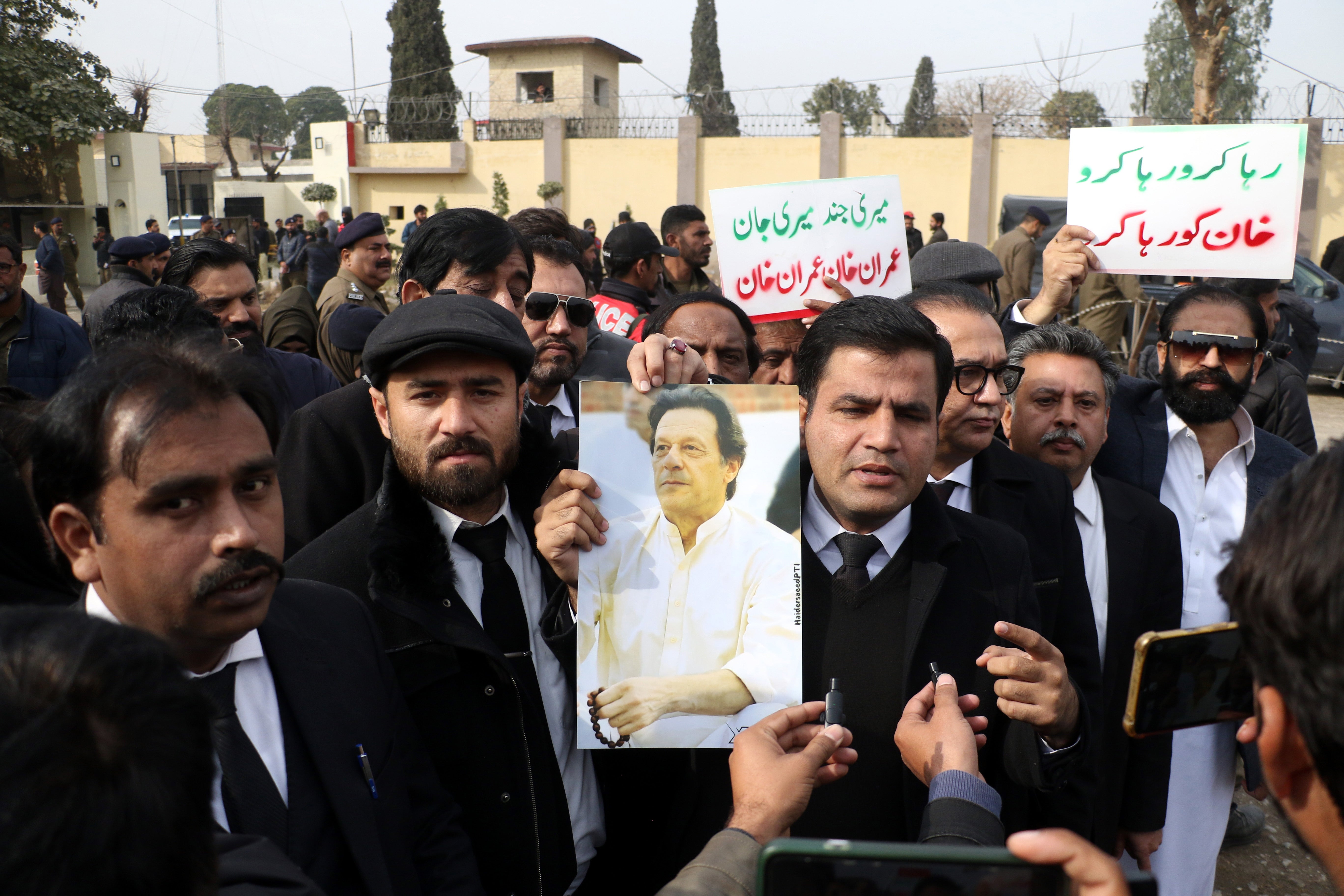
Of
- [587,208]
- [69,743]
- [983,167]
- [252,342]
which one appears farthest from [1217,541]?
[587,208]

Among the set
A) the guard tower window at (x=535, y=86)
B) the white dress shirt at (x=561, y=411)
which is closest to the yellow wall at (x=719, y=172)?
the guard tower window at (x=535, y=86)

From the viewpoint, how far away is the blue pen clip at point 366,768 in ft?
5.64

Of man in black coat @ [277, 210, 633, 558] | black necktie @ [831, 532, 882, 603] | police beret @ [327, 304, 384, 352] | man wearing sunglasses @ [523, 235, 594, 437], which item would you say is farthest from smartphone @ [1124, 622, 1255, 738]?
police beret @ [327, 304, 384, 352]

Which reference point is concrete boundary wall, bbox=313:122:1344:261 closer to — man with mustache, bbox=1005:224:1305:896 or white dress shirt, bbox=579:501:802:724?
man with mustache, bbox=1005:224:1305:896

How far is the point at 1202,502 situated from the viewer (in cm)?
333

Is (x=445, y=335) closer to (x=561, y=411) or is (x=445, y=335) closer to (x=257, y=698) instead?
(x=257, y=698)

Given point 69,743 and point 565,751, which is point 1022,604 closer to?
point 565,751

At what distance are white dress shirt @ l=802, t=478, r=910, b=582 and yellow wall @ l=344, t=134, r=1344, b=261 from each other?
2537 centimetres

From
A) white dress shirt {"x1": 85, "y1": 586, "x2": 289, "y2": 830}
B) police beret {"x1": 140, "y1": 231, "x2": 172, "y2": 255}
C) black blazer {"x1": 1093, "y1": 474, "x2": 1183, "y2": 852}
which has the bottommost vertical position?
black blazer {"x1": 1093, "y1": 474, "x2": 1183, "y2": 852}

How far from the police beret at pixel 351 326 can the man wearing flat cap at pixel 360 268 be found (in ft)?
2.51

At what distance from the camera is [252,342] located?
4.05 m

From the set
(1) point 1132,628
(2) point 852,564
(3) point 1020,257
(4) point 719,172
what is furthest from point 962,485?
(4) point 719,172

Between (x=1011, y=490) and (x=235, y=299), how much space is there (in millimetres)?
3220

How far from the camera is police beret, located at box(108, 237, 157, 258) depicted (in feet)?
21.9
